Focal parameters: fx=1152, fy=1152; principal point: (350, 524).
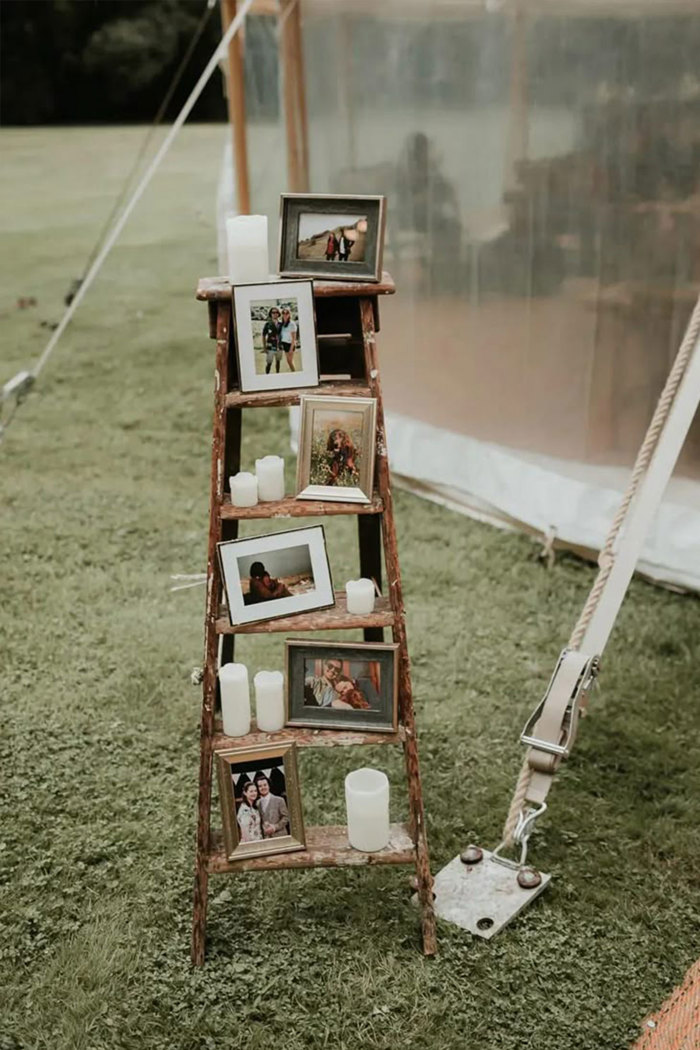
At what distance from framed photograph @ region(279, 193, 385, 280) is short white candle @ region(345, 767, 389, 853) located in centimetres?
97

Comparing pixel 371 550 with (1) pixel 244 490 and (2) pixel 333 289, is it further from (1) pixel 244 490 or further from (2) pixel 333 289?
(2) pixel 333 289

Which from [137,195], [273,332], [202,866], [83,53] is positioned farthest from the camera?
[83,53]

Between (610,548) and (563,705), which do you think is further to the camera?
(610,548)

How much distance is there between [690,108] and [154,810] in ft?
7.62

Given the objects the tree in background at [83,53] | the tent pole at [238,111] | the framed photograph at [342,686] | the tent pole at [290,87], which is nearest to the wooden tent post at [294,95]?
the tent pole at [290,87]

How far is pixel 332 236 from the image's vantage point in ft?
7.00

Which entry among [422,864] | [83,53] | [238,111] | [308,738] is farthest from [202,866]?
[83,53]

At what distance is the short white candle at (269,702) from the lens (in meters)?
2.17

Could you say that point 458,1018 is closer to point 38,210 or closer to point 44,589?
point 44,589

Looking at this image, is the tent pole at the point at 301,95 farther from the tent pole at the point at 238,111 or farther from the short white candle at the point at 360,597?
the short white candle at the point at 360,597

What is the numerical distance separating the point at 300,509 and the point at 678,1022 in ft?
3.53

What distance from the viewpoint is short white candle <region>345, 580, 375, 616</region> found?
7.00 feet

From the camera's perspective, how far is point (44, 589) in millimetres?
3664

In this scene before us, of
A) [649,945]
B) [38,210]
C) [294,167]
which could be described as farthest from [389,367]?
[38,210]
